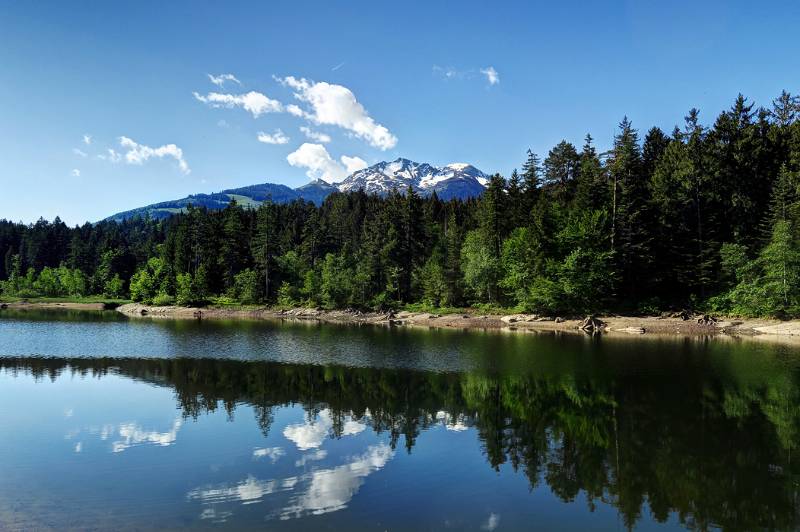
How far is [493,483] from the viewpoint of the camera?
16734mm

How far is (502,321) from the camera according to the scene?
75688 millimetres

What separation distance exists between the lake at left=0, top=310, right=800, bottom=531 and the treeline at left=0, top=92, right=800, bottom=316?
30.1m

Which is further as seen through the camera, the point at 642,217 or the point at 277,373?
the point at 642,217

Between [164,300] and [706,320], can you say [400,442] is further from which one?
[164,300]

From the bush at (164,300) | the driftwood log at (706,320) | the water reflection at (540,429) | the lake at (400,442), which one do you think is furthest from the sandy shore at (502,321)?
the water reflection at (540,429)

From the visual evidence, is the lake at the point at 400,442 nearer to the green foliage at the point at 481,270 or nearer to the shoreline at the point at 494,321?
the shoreline at the point at 494,321

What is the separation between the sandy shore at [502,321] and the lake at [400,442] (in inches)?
746

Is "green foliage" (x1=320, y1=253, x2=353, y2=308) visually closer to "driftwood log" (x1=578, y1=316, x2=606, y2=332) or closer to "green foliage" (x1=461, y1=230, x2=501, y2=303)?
"green foliage" (x1=461, y1=230, x2=501, y2=303)

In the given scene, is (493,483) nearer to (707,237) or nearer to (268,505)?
(268,505)

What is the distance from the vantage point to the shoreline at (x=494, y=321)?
59688 millimetres

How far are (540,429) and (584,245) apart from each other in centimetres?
5630

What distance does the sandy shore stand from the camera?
60031 millimetres

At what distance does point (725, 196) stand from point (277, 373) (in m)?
75.6

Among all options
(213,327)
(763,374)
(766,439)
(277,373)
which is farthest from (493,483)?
(213,327)
